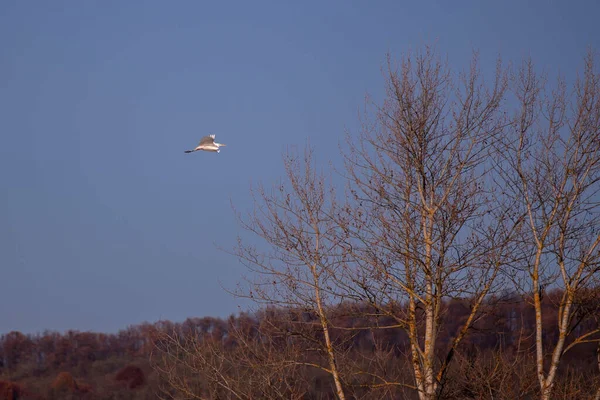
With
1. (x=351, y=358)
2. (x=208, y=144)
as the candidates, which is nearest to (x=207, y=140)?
(x=208, y=144)

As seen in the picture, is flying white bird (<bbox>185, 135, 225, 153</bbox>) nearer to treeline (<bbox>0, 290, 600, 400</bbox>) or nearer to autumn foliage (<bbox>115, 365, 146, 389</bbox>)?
treeline (<bbox>0, 290, 600, 400</bbox>)

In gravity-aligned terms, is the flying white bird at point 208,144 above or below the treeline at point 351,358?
above

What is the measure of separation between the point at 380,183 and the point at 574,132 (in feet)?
9.12

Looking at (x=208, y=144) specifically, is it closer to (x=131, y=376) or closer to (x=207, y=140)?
(x=207, y=140)

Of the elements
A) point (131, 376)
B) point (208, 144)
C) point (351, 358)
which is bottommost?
point (351, 358)

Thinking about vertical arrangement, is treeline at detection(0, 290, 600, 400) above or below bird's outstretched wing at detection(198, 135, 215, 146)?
below

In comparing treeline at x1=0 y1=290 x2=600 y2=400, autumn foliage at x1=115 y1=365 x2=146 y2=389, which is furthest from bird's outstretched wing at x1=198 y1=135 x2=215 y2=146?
autumn foliage at x1=115 y1=365 x2=146 y2=389

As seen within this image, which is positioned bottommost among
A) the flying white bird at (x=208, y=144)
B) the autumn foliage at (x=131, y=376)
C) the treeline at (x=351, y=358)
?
the treeline at (x=351, y=358)

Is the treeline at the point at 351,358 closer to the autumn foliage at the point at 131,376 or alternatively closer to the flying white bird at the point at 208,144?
the flying white bird at the point at 208,144

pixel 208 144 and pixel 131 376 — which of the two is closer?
pixel 208 144

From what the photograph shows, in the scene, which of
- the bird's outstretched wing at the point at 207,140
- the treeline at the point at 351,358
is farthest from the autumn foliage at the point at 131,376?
the bird's outstretched wing at the point at 207,140

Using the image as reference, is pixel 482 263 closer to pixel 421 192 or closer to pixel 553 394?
pixel 421 192

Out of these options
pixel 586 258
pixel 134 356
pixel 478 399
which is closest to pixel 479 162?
pixel 586 258

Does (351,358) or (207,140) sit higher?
(207,140)
